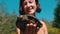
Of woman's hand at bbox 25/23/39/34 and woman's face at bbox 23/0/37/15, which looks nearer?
woman's hand at bbox 25/23/39/34

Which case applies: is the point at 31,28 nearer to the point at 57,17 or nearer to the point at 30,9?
the point at 30,9

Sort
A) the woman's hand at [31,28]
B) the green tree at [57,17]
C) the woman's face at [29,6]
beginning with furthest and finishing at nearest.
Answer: the green tree at [57,17] < the woman's face at [29,6] < the woman's hand at [31,28]

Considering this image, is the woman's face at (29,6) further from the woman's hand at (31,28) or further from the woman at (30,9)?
the woman's hand at (31,28)

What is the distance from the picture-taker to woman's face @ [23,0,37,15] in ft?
9.14

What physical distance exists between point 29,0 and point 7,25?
9.45 meters

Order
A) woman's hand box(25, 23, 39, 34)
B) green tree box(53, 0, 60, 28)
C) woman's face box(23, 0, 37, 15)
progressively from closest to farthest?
woman's hand box(25, 23, 39, 34), woman's face box(23, 0, 37, 15), green tree box(53, 0, 60, 28)

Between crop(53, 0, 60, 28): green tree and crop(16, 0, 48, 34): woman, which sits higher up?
crop(16, 0, 48, 34): woman

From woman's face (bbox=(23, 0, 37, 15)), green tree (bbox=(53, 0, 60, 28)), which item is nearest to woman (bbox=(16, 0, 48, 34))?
woman's face (bbox=(23, 0, 37, 15))

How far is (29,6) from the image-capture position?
279 cm

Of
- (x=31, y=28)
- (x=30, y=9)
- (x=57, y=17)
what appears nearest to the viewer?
(x=31, y=28)

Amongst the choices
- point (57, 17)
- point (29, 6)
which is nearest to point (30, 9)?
point (29, 6)

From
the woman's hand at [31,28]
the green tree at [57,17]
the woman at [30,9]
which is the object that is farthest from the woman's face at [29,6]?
the green tree at [57,17]

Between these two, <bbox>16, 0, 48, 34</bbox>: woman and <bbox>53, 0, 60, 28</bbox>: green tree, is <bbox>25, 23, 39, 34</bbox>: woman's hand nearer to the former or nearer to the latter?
<bbox>16, 0, 48, 34</bbox>: woman

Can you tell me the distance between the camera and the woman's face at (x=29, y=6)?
279 centimetres
